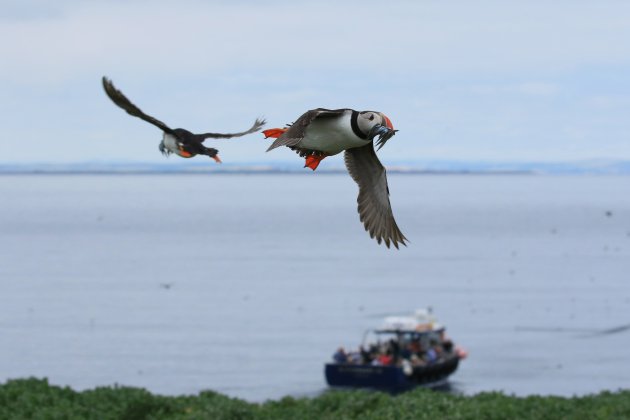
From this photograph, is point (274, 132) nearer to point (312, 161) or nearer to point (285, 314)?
point (312, 161)

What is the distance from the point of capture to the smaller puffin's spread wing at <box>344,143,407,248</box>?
8.88m

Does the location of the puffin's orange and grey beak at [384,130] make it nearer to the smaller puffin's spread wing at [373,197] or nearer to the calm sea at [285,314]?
the smaller puffin's spread wing at [373,197]

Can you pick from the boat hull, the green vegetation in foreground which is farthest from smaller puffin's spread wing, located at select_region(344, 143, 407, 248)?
the boat hull

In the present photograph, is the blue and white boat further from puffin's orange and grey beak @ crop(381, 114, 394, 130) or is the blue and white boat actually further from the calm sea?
puffin's orange and grey beak @ crop(381, 114, 394, 130)

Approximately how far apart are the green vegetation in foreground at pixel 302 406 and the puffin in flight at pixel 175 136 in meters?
9.88

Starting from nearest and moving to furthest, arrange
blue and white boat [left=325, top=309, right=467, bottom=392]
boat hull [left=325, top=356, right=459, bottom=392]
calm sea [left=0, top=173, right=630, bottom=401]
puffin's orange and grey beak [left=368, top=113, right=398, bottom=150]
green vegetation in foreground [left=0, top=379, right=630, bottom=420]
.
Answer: puffin's orange and grey beak [left=368, top=113, right=398, bottom=150] → green vegetation in foreground [left=0, top=379, right=630, bottom=420] → boat hull [left=325, top=356, right=459, bottom=392] → blue and white boat [left=325, top=309, right=467, bottom=392] → calm sea [left=0, top=173, right=630, bottom=401]

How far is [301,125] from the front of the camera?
704 centimetres

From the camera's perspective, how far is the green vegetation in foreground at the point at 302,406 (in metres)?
16.8

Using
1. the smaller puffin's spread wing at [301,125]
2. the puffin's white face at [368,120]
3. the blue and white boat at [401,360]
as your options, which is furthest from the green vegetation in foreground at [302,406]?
the blue and white boat at [401,360]

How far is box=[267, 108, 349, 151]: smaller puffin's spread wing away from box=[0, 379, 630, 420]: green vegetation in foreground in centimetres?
1004

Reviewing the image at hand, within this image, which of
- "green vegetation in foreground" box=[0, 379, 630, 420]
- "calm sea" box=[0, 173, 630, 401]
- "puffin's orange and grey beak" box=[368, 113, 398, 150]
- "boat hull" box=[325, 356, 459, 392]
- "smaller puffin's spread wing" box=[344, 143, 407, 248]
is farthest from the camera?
"calm sea" box=[0, 173, 630, 401]

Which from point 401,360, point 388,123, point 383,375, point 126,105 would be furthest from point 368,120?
point 401,360

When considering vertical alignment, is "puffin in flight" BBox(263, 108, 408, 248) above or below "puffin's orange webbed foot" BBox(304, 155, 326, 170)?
above

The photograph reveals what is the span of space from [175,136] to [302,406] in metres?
11.7
